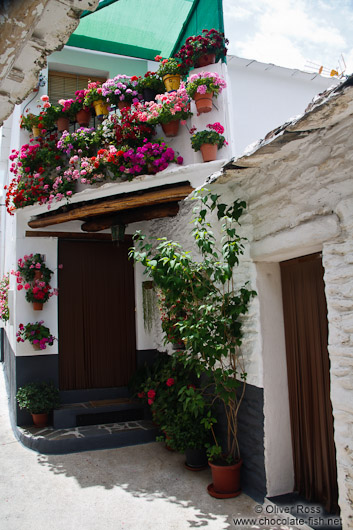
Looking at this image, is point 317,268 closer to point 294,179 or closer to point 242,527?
point 294,179

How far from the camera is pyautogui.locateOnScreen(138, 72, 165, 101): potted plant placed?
636 cm

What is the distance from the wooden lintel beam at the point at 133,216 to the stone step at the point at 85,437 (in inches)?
126

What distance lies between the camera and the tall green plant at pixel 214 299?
429 centimetres

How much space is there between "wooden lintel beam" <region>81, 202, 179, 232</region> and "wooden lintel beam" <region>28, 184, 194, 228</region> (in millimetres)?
122

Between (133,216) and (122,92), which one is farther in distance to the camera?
(133,216)

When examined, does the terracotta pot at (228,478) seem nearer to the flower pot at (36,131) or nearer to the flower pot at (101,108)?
the flower pot at (101,108)

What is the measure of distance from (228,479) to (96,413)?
2.88 m

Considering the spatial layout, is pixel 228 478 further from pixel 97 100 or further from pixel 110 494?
pixel 97 100

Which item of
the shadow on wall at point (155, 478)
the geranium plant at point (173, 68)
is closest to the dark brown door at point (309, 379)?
the shadow on wall at point (155, 478)

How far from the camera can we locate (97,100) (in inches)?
256

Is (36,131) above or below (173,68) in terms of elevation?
below

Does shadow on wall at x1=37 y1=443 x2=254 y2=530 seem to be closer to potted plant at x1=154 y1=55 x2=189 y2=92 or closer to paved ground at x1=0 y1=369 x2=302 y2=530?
paved ground at x1=0 y1=369 x2=302 y2=530

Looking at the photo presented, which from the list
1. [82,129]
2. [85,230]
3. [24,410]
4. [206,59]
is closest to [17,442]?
[24,410]

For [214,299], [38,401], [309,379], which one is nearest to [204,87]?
[214,299]
